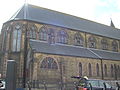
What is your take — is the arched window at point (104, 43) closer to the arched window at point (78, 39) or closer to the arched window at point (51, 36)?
the arched window at point (78, 39)

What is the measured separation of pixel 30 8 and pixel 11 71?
97.7 ft

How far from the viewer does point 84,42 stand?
110ft

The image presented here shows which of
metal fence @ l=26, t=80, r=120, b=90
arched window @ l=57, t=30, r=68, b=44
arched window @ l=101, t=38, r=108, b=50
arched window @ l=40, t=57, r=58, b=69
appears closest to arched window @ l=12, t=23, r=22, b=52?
arched window @ l=40, t=57, r=58, b=69

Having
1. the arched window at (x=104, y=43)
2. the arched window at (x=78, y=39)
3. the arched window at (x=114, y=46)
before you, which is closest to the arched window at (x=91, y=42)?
the arched window at (x=78, y=39)

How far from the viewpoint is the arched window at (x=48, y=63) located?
2375cm

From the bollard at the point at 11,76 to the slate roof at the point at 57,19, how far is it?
25740 mm

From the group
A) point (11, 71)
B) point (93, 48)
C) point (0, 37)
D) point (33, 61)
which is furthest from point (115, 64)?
point (11, 71)

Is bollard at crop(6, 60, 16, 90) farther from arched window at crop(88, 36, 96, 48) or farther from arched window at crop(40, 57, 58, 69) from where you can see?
arched window at crop(88, 36, 96, 48)

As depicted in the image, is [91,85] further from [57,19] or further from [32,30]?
[57,19]

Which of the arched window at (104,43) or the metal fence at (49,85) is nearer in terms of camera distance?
the metal fence at (49,85)

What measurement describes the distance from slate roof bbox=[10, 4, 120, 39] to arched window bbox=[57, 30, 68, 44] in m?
1.42

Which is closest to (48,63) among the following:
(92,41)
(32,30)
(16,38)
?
(32,30)

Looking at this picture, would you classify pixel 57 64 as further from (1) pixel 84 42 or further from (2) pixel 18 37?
(1) pixel 84 42

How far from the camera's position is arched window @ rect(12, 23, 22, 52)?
1015 inches
